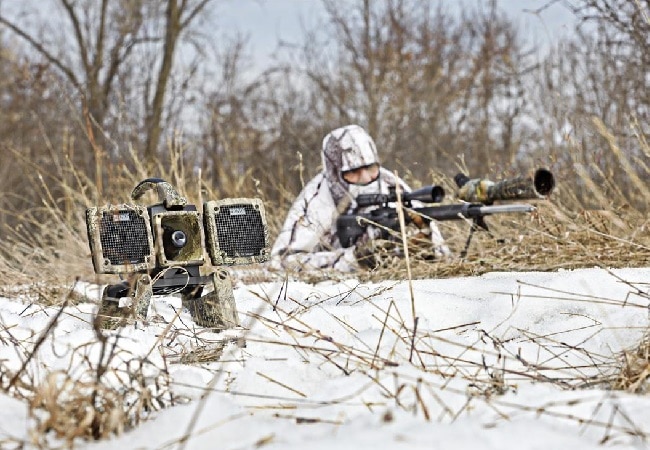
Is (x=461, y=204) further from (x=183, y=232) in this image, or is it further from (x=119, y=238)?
(x=119, y=238)

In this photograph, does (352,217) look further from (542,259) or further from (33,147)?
(33,147)

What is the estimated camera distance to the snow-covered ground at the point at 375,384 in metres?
1.10

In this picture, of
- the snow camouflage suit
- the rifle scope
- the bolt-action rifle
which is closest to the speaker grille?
the bolt-action rifle

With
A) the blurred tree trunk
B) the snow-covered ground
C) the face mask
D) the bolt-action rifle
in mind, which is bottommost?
the snow-covered ground

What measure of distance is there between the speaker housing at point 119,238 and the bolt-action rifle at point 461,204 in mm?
871

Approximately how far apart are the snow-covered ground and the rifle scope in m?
1.28

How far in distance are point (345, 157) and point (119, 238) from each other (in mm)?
2670

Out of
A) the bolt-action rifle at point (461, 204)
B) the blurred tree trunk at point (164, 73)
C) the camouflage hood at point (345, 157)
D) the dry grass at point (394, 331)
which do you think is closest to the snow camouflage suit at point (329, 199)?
the camouflage hood at point (345, 157)

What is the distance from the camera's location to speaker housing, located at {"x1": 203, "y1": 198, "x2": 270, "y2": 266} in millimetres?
2168

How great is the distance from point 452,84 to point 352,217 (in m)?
11.6

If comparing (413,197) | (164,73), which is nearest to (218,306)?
(413,197)

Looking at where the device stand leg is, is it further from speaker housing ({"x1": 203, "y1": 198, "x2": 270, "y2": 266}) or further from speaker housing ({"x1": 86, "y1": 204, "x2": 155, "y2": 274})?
speaker housing ({"x1": 203, "y1": 198, "x2": 270, "y2": 266})

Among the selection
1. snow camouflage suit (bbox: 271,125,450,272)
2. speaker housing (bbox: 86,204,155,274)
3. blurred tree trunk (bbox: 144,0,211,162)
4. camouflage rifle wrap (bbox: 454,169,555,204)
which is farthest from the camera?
blurred tree trunk (bbox: 144,0,211,162)

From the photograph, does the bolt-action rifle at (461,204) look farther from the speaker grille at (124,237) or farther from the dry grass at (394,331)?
the speaker grille at (124,237)
